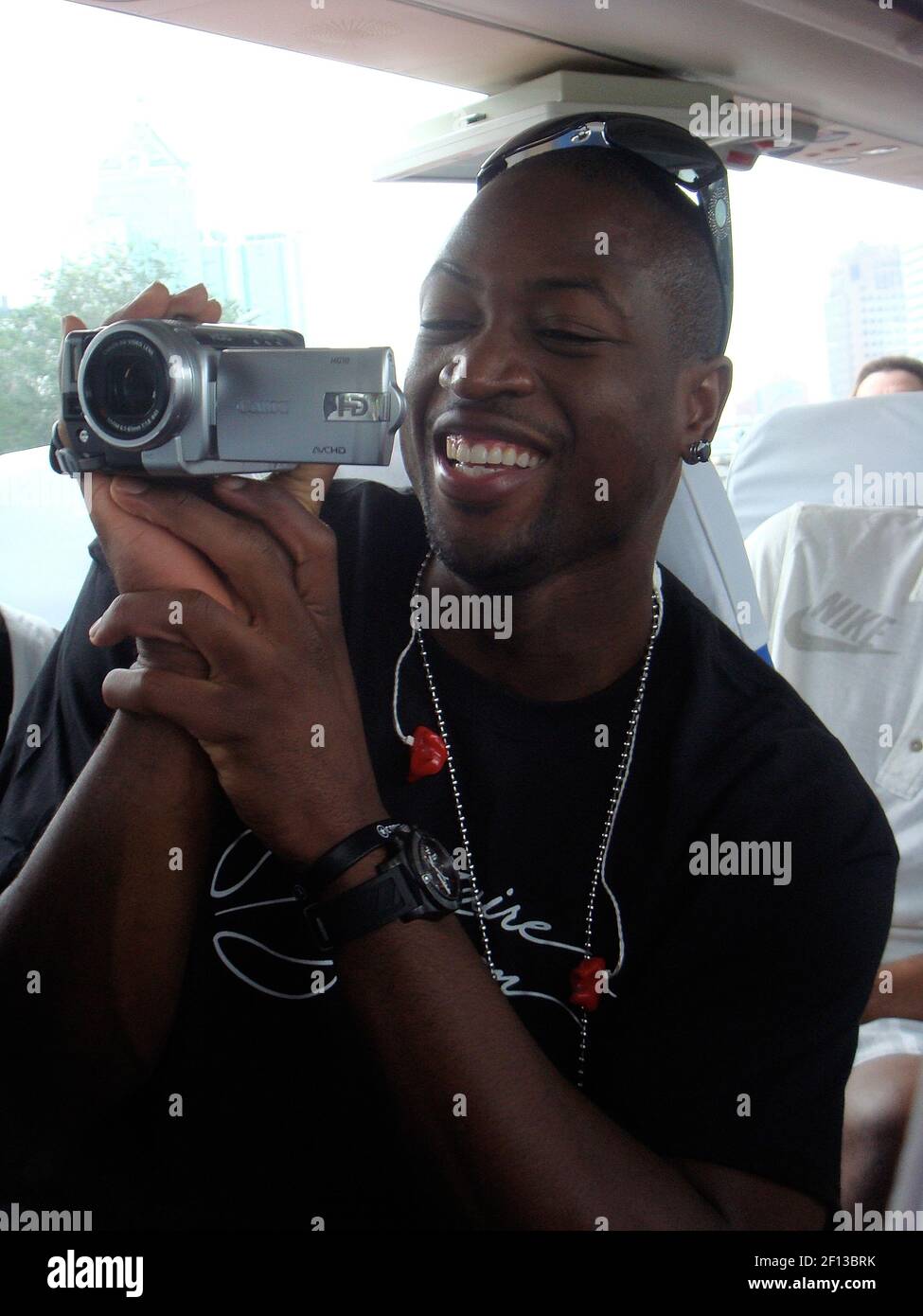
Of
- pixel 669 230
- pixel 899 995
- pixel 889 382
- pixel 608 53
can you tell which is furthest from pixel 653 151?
pixel 889 382

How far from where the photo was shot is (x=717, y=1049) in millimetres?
958

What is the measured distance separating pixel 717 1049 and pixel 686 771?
0.76 ft

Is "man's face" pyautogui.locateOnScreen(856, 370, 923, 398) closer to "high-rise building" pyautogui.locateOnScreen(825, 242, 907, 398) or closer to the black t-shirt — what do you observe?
"high-rise building" pyautogui.locateOnScreen(825, 242, 907, 398)

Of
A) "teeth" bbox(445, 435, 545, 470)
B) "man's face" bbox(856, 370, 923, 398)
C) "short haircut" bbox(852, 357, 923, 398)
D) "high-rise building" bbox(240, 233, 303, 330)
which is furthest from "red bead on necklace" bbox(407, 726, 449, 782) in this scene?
"short haircut" bbox(852, 357, 923, 398)

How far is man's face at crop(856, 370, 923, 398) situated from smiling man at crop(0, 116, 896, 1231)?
108 inches

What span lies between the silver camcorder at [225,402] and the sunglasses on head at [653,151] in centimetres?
46

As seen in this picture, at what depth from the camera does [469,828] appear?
105 cm

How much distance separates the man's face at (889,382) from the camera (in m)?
3.73

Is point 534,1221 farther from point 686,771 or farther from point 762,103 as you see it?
point 762,103

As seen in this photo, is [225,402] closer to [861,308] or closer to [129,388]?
[129,388]

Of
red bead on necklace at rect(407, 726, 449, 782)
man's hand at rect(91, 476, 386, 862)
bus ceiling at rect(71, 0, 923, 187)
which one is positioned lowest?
red bead on necklace at rect(407, 726, 449, 782)

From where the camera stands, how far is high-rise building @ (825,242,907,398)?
2.51 m

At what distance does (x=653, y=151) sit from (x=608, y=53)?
1001mm

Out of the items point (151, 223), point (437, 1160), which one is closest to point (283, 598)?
point (437, 1160)
